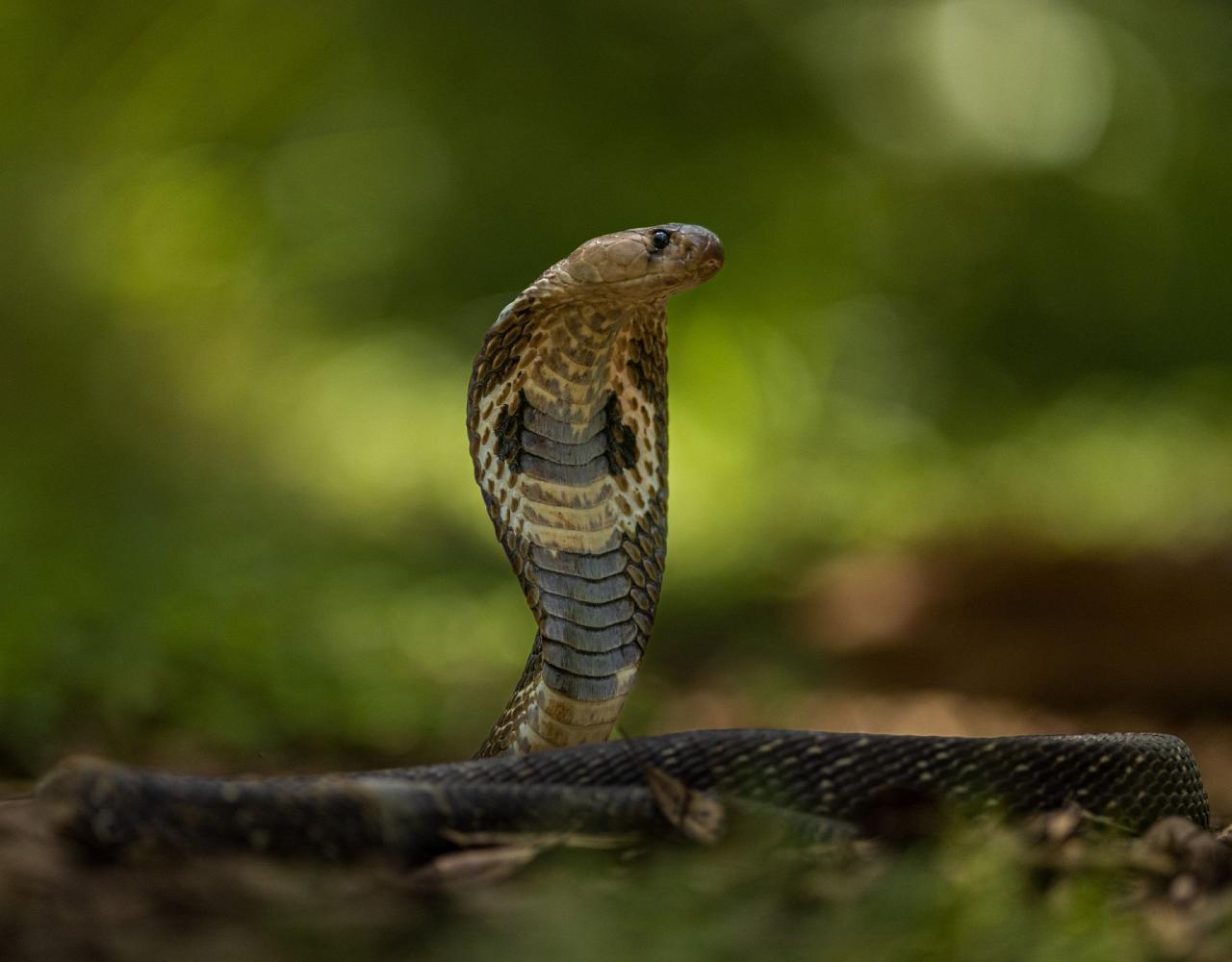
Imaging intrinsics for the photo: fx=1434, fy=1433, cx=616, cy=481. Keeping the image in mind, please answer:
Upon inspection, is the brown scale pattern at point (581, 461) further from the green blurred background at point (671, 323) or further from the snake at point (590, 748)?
the green blurred background at point (671, 323)

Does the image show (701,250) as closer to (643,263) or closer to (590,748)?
(643,263)

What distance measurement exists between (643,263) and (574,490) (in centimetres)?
63

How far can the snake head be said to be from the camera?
343 cm

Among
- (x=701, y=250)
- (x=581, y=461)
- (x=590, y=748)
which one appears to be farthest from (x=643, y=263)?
(x=590, y=748)

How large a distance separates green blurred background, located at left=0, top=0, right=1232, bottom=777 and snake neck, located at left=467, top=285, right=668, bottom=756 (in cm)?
266

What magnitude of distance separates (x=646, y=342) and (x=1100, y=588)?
17.4ft

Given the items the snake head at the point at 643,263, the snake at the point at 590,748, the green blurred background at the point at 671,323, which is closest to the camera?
the snake at the point at 590,748

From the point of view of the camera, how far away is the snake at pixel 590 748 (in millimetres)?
2354

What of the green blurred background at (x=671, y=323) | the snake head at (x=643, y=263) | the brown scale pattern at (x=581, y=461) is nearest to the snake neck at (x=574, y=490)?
the brown scale pattern at (x=581, y=461)

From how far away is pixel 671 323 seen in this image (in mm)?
13531

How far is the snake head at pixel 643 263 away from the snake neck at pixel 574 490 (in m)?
0.12

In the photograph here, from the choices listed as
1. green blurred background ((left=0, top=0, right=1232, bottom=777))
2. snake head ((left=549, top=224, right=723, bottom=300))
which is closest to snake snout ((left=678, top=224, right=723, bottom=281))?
snake head ((left=549, top=224, right=723, bottom=300))

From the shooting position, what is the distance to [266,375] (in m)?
14.1

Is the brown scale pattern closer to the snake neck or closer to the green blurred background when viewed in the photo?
the snake neck
